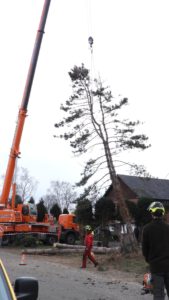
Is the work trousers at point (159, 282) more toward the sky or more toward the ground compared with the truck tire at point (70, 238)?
more toward the ground

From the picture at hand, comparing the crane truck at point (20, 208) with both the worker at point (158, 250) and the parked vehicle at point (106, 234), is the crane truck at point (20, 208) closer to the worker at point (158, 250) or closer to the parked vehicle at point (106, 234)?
the parked vehicle at point (106, 234)

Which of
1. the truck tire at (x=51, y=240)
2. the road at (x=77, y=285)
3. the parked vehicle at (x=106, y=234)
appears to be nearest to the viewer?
the road at (x=77, y=285)

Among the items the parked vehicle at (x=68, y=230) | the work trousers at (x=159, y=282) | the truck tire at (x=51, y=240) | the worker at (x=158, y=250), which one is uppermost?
the parked vehicle at (x=68, y=230)

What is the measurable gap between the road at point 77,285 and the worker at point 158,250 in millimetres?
4781

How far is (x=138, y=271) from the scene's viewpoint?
Answer: 1686 centimetres

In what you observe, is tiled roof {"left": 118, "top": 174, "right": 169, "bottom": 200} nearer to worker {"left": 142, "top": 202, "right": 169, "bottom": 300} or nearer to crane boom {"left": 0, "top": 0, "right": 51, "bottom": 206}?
crane boom {"left": 0, "top": 0, "right": 51, "bottom": 206}

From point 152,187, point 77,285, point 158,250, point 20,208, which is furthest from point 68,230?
point 152,187

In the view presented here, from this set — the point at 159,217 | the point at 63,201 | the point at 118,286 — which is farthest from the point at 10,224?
the point at 63,201

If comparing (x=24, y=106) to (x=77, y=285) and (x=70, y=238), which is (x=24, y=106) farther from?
(x=77, y=285)

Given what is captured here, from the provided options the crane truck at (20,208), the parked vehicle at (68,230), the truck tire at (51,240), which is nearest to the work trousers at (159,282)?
the crane truck at (20,208)

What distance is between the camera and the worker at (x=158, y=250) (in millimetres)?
6156

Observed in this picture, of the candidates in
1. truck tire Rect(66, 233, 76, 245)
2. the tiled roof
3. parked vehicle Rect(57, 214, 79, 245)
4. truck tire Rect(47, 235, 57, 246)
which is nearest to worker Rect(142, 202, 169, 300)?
truck tire Rect(47, 235, 57, 246)

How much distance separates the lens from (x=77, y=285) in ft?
42.9

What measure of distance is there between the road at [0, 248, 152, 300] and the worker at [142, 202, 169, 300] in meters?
4.78
